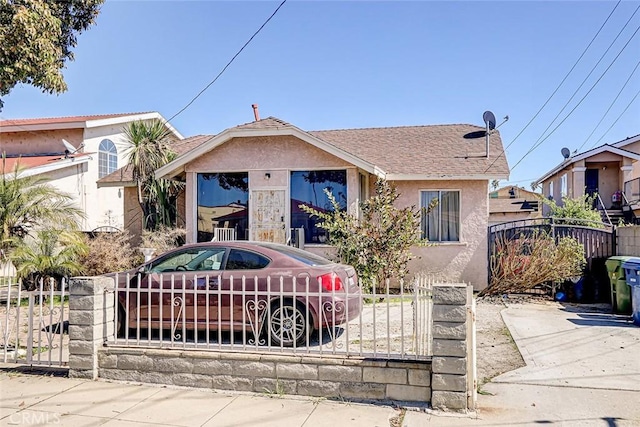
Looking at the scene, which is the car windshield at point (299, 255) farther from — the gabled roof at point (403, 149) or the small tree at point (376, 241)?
the gabled roof at point (403, 149)

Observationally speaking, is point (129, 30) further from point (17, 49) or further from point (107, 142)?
point (107, 142)

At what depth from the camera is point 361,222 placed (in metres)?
11.3

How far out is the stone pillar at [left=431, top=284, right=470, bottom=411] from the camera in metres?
4.77

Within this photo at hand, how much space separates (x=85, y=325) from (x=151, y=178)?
31.5ft

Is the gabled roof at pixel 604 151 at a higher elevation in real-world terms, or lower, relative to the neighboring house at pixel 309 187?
higher

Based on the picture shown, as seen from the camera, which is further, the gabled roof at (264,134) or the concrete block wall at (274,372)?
the gabled roof at (264,134)

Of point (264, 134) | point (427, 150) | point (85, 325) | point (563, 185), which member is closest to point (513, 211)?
point (563, 185)

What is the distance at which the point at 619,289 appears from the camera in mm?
10109

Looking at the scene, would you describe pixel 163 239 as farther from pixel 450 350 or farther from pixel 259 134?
pixel 450 350

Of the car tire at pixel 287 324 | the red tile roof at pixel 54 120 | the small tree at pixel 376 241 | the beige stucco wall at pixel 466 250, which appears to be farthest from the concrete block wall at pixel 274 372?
the red tile roof at pixel 54 120

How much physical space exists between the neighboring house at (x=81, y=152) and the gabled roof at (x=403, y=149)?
7.32 metres

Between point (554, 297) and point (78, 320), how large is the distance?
11.1 m

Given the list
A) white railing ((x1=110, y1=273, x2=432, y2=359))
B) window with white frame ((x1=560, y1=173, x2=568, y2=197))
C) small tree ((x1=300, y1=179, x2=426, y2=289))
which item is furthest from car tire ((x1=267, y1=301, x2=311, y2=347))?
window with white frame ((x1=560, y1=173, x2=568, y2=197))

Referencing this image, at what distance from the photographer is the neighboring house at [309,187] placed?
12.7 metres
